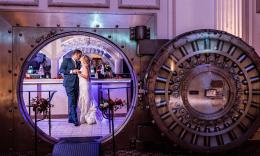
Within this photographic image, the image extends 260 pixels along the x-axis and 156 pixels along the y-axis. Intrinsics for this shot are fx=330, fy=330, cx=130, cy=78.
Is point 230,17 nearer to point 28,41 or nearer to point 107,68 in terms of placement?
point 28,41

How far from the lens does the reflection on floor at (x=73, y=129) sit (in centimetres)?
546

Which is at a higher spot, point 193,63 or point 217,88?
point 193,63

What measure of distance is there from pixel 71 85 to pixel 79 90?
0.21 metres

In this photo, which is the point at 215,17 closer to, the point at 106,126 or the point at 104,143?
the point at 104,143

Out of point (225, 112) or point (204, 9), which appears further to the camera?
point (204, 9)

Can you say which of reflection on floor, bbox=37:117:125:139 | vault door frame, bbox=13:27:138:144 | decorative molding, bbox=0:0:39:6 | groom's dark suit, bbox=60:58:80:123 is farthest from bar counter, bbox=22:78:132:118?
decorative molding, bbox=0:0:39:6

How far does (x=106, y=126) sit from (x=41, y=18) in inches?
120

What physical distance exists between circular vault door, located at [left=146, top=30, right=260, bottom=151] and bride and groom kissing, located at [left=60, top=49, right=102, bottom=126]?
10.8ft

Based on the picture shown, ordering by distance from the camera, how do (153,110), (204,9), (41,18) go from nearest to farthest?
(153,110) → (41,18) → (204,9)

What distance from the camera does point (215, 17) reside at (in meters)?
4.04

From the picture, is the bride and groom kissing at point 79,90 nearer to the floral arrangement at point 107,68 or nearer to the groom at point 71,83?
the groom at point 71,83

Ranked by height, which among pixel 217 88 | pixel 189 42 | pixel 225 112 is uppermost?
pixel 189 42

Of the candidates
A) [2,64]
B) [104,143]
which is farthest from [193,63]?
[2,64]

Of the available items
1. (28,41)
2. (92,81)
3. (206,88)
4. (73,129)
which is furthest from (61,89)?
(206,88)
